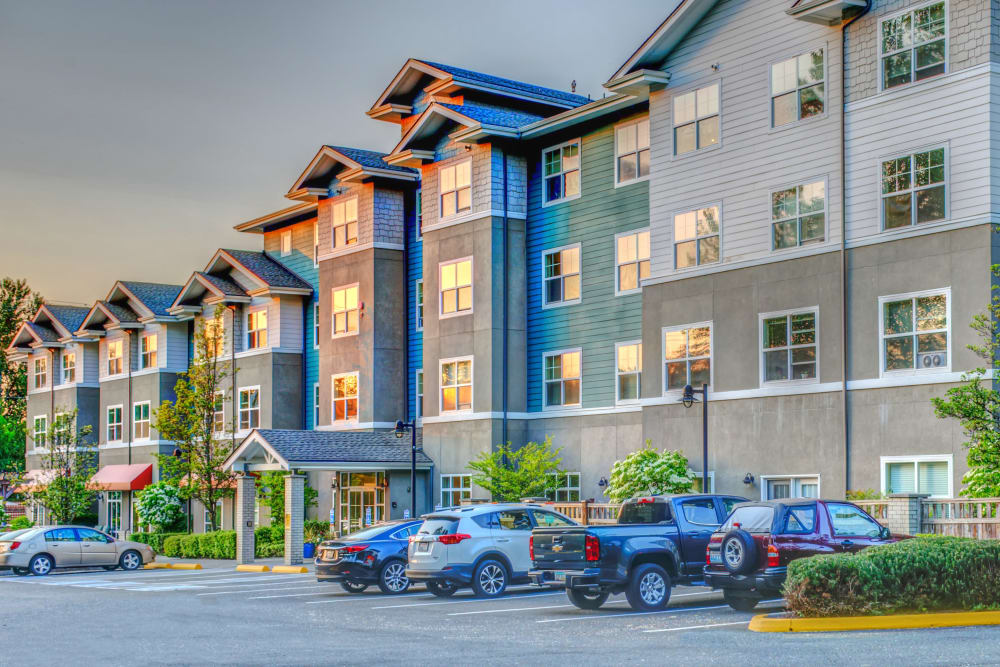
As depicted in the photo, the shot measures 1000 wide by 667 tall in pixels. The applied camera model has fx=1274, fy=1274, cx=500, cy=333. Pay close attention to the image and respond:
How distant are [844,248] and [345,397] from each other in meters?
21.6

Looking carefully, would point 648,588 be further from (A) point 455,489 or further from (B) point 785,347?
(A) point 455,489

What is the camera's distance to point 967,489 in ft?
77.9

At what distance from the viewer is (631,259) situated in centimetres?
3475

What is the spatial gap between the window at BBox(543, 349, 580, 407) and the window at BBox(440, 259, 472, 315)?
3066 mm

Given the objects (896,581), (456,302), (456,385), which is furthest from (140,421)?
(896,581)

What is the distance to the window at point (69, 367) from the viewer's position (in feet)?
214

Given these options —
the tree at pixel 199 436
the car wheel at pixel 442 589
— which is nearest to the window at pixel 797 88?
the car wheel at pixel 442 589

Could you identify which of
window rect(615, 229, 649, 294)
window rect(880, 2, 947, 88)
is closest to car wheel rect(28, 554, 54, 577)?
window rect(615, 229, 649, 294)

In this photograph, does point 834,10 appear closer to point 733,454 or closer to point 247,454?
point 733,454

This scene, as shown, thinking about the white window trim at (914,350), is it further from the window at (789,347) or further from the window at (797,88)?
the window at (797,88)

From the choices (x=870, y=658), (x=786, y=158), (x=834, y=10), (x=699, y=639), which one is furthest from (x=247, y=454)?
(x=870, y=658)

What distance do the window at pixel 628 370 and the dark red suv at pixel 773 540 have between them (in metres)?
14.6

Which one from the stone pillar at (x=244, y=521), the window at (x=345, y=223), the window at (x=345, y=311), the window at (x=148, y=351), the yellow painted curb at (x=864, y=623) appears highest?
the window at (x=345, y=223)

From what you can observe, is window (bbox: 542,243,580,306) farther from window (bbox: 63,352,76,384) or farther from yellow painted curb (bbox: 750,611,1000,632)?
window (bbox: 63,352,76,384)
